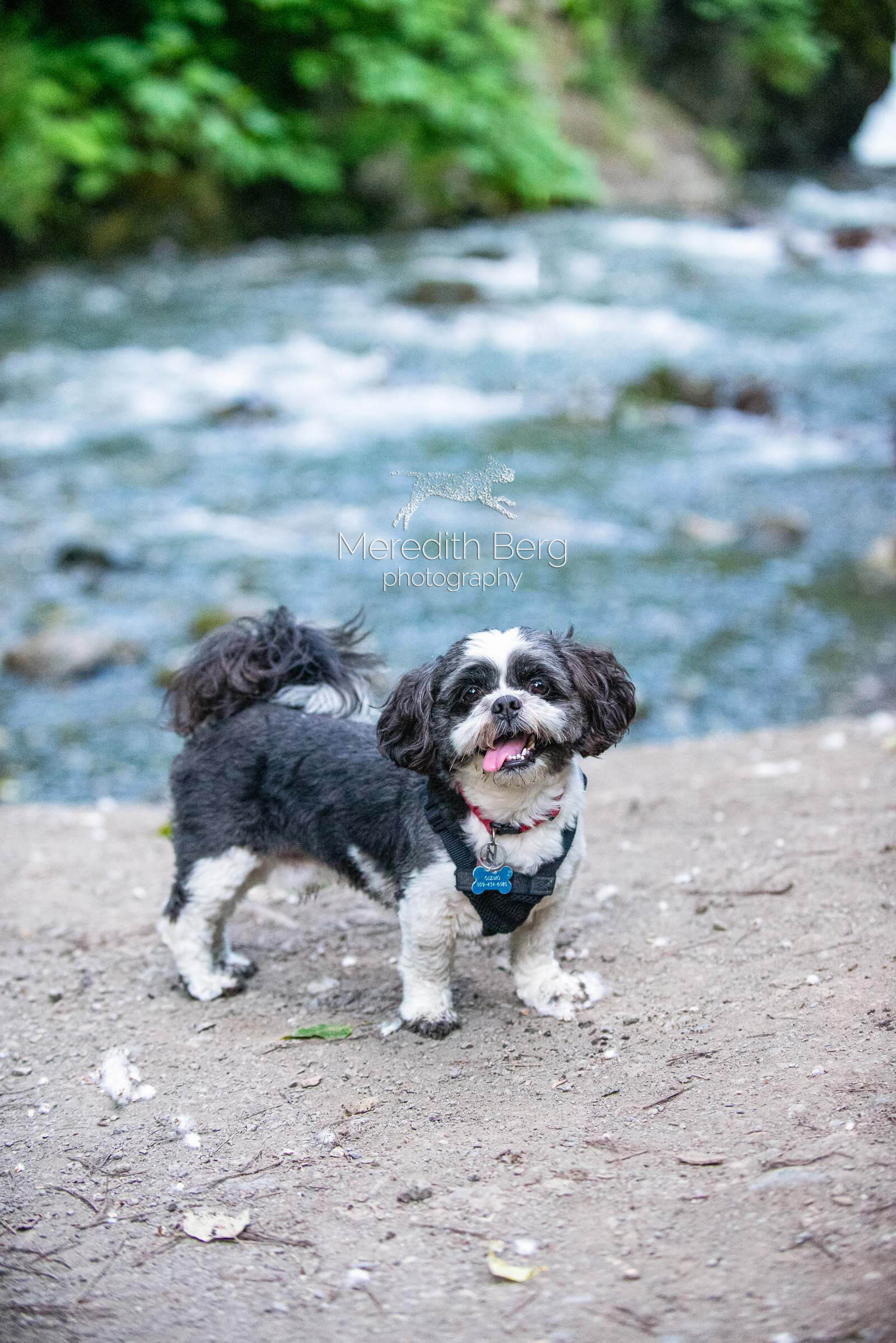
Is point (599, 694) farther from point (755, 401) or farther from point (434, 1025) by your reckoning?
point (755, 401)

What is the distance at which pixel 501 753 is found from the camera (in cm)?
307

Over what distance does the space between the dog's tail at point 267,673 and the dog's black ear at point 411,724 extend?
1.86 ft

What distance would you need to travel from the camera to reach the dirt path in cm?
242

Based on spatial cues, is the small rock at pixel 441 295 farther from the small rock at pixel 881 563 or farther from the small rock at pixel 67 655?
the small rock at pixel 67 655

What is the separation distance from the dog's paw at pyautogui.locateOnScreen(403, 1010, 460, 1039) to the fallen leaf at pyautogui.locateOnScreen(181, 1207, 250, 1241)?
0.80 metres

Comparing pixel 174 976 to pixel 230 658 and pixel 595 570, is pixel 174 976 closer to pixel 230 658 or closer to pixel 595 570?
pixel 230 658

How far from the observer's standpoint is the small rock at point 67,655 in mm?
7168

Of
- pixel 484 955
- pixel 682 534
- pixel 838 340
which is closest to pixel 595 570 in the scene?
pixel 682 534

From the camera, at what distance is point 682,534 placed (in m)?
9.05

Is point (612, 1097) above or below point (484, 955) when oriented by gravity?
above

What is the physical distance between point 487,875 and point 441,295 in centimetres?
1255

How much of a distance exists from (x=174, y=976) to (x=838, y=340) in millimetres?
11770

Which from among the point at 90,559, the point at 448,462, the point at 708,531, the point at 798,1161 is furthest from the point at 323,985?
the point at 448,462

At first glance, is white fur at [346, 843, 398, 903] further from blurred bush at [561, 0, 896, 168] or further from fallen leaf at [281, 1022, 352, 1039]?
blurred bush at [561, 0, 896, 168]
